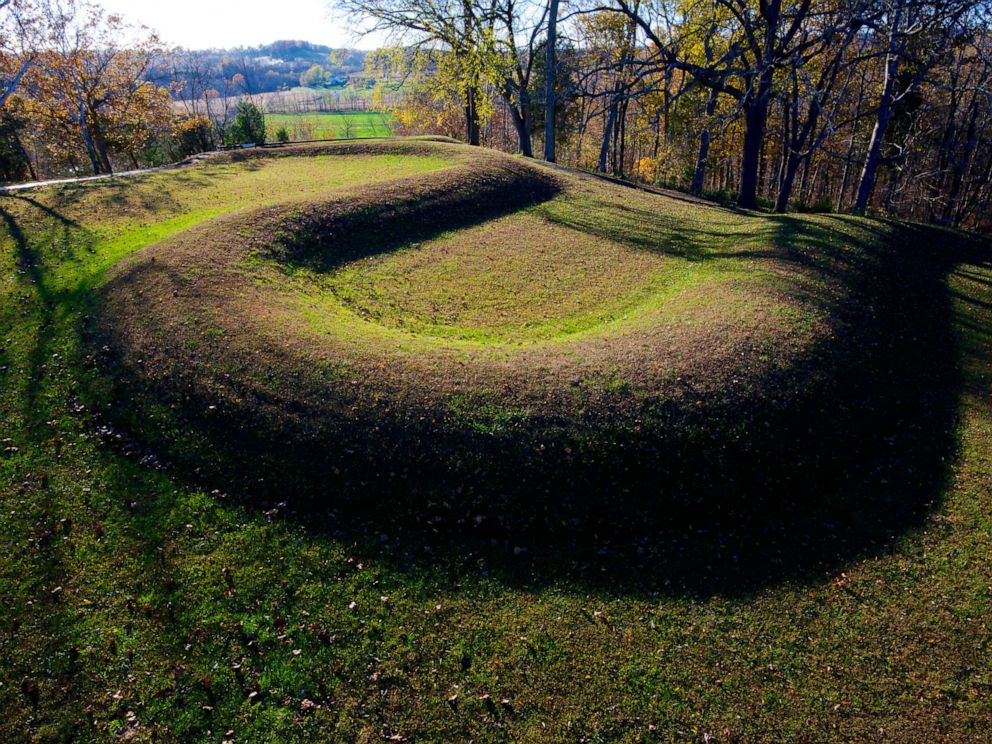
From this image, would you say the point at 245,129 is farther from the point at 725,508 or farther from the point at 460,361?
the point at 725,508

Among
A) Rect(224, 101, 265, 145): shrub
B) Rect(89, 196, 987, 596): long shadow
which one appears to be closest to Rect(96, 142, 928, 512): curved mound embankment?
Rect(89, 196, 987, 596): long shadow

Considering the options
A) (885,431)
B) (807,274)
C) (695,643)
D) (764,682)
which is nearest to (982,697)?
(764,682)

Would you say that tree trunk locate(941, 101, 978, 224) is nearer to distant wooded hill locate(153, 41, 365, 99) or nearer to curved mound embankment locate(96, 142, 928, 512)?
curved mound embankment locate(96, 142, 928, 512)

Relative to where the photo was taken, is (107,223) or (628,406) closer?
(628,406)

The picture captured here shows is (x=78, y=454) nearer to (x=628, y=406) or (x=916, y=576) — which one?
(x=628, y=406)

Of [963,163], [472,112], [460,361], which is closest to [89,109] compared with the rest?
[472,112]

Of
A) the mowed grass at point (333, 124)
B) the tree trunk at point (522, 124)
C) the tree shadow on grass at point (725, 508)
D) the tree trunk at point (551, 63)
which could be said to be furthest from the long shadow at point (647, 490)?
the mowed grass at point (333, 124)
